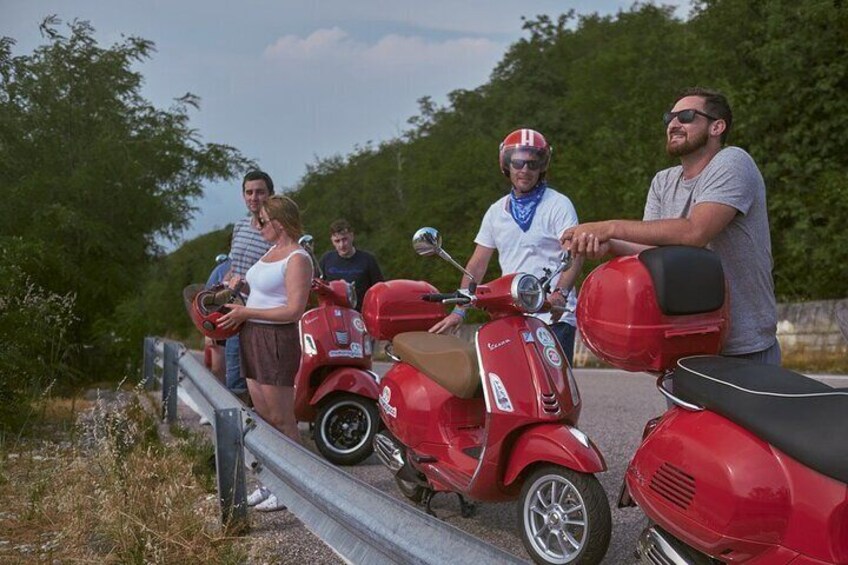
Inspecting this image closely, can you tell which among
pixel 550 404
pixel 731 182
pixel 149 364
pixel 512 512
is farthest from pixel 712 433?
pixel 149 364

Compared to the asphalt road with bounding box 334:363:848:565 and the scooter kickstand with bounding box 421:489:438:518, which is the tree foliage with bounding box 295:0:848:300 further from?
the scooter kickstand with bounding box 421:489:438:518

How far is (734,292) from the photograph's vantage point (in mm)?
3480

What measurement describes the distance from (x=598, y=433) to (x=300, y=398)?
2553 mm

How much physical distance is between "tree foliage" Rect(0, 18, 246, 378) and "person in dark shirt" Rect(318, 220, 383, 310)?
3.31 m

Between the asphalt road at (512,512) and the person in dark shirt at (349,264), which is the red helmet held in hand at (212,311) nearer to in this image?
the asphalt road at (512,512)

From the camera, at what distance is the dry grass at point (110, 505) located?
3918 mm

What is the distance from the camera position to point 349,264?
9.46 metres

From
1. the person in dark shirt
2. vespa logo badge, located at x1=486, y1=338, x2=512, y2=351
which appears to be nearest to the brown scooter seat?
vespa logo badge, located at x1=486, y1=338, x2=512, y2=351

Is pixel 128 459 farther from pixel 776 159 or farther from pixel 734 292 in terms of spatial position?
pixel 776 159

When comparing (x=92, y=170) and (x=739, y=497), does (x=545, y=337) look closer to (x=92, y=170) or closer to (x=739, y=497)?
(x=739, y=497)

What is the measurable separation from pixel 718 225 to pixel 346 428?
406 cm

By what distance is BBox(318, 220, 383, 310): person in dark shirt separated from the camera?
9406 millimetres

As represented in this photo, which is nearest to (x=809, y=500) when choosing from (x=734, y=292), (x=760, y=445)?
(x=760, y=445)

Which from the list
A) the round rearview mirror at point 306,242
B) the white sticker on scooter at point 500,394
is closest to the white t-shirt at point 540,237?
the white sticker on scooter at point 500,394
